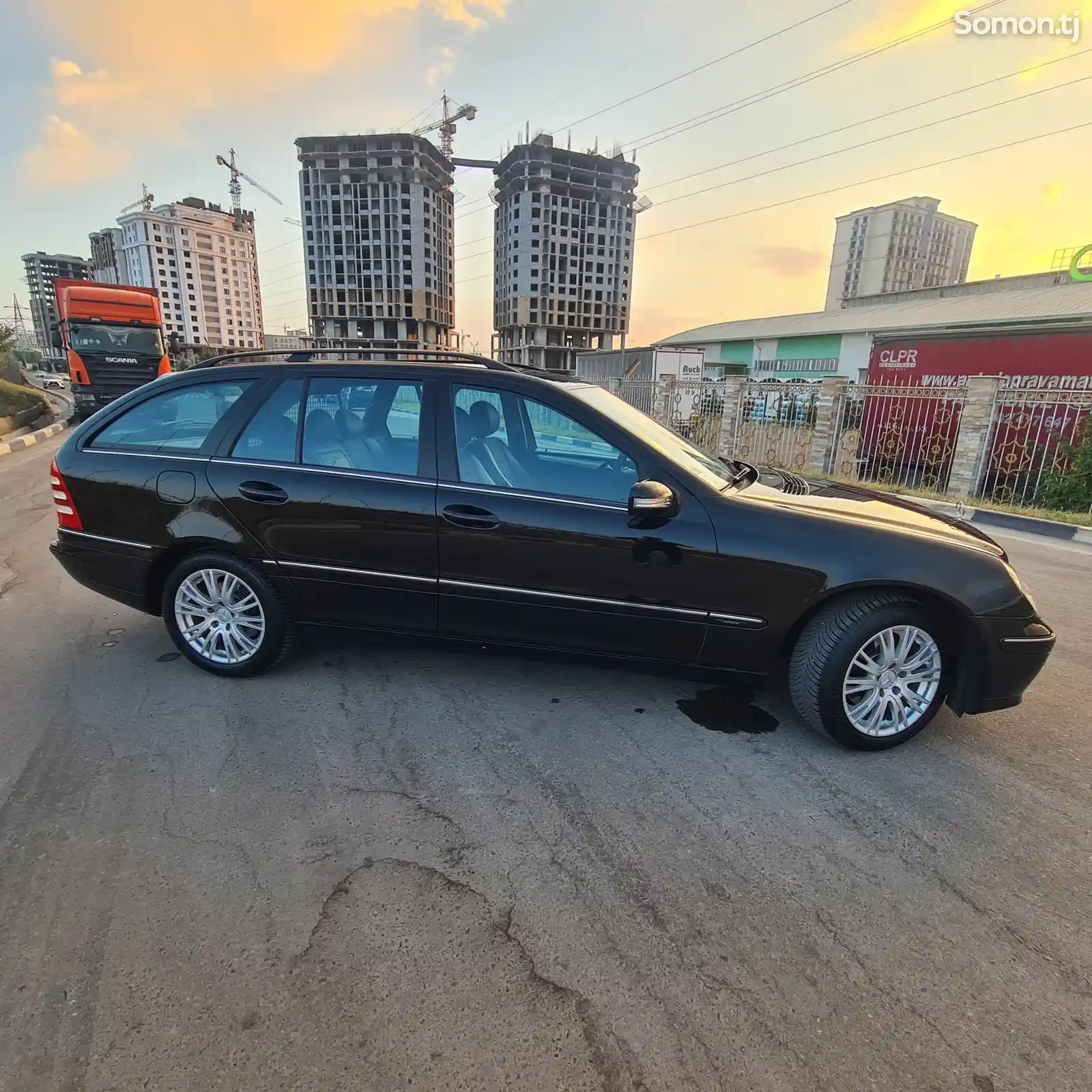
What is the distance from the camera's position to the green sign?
2528 cm

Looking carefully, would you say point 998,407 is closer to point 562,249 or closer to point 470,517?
point 470,517

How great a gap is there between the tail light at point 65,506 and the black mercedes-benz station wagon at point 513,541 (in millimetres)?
13

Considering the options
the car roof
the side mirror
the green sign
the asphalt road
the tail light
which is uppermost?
the green sign

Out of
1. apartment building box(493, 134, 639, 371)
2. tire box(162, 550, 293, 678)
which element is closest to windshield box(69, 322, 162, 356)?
tire box(162, 550, 293, 678)

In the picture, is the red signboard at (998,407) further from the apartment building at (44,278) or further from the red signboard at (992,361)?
the apartment building at (44,278)

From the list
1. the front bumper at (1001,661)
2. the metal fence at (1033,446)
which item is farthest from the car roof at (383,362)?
the metal fence at (1033,446)

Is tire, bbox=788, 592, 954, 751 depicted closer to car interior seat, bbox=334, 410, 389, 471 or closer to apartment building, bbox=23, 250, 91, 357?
car interior seat, bbox=334, 410, 389, 471

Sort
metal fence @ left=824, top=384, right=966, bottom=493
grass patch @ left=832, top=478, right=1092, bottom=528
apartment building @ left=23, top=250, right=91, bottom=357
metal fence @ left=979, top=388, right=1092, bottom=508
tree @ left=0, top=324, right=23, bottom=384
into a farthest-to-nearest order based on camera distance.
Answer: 1. apartment building @ left=23, top=250, right=91, bottom=357
2. tree @ left=0, top=324, right=23, bottom=384
3. metal fence @ left=824, top=384, right=966, bottom=493
4. metal fence @ left=979, top=388, right=1092, bottom=508
5. grass patch @ left=832, top=478, right=1092, bottom=528

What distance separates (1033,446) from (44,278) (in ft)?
435

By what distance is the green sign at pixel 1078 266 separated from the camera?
82.9 ft

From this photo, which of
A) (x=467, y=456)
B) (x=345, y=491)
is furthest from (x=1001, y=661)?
(x=345, y=491)

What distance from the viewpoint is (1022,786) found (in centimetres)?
257

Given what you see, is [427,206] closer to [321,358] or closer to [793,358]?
[793,358]

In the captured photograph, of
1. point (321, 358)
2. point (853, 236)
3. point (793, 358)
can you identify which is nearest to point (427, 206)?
point (853, 236)
